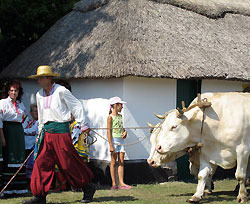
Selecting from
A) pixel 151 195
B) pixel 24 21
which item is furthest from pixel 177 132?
pixel 24 21

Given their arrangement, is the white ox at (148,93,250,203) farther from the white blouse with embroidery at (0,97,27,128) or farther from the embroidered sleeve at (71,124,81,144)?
the white blouse with embroidery at (0,97,27,128)

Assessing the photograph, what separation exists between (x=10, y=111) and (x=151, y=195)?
2654mm

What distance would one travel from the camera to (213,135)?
7027 millimetres

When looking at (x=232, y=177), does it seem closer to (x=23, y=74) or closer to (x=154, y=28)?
(x=154, y=28)

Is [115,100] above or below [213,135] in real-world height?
above

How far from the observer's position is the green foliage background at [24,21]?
1155 centimetres

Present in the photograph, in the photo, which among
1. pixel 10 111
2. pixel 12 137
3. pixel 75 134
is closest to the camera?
pixel 10 111

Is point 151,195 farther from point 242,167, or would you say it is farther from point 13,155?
point 13,155

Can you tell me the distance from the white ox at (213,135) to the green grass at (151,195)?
0.50 m

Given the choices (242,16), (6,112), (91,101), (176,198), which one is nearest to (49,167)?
(6,112)

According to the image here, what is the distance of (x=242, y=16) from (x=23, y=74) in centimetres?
562

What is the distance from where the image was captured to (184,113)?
714 centimetres

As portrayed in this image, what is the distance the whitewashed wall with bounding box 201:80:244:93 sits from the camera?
9.73 m

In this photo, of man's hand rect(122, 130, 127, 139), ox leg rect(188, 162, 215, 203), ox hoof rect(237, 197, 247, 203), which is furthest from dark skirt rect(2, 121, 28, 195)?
ox hoof rect(237, 197, 247, 203)
